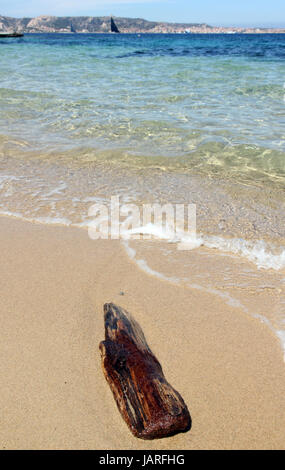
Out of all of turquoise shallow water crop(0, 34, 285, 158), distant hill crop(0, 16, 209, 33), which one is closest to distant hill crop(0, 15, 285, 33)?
distant hill crop(0, 16, 209, 33)

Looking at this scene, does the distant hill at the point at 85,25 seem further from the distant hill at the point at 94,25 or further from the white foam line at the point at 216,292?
the white foam line at the point at 216,292

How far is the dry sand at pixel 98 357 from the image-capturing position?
1.60 metres

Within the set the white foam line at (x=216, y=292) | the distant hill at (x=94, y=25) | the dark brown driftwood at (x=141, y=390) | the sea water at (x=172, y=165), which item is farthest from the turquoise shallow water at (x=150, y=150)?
the distant hill at (x=94, y=25)

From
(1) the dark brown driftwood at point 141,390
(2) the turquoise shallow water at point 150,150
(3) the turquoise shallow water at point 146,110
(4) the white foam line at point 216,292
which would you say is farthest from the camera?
(3) the turquoise shallow water at point 146,110

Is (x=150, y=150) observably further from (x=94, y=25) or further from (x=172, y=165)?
(x=94, y=25)

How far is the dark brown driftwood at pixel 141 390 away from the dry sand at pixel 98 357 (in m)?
0.06

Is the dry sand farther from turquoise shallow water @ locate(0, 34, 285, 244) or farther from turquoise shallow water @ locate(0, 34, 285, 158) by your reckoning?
turquoise shallow water @ locate(0, 34, 285, 158)

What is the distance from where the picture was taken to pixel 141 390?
1.60m

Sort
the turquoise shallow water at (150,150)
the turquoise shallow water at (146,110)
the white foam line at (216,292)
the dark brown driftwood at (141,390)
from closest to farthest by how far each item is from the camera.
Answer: the dark brown driftwood at (141,390) < the white foam line at (216,292) < the turquoise shallow water at (150,150) < the turquoise shallow water at (146,110)

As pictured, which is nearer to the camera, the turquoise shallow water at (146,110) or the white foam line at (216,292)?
the white foam line at (216,292)

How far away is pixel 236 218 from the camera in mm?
3668
